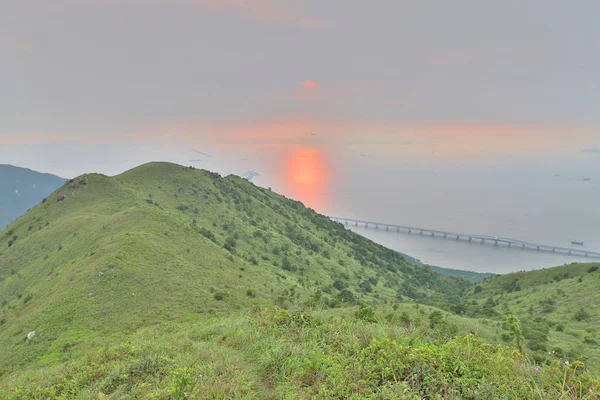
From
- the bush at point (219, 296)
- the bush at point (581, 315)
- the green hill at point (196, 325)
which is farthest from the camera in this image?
the bush at point (581, 315)

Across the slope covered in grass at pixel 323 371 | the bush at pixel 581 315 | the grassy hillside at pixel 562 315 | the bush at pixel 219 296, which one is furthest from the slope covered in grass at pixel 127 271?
the bush at pixel 581 315

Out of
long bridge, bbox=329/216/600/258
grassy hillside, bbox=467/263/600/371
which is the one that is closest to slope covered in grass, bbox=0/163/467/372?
grassy hillside, bbox=467/263/600/371

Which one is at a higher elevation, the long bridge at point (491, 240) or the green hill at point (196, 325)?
the long bridge at point (491, 240)

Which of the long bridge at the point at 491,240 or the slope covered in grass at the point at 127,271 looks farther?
the long bridge at the point at 491,240

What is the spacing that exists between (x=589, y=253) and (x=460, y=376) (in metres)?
201

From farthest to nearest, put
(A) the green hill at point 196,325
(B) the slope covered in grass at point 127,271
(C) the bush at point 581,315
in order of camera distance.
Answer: (C) the bush at point 581,315 → (B) the slope covered in grass at point 127,271 → (A) the green hill at point 196,325

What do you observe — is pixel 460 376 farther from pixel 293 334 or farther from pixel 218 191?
pixel 218 191

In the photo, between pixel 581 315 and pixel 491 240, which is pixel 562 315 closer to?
pixel 581 315

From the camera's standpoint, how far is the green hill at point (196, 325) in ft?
21.3

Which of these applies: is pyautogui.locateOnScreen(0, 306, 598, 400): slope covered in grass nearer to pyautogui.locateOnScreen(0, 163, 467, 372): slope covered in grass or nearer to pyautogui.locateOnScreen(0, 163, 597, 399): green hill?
pyautogui.locateOnScreen(0, 163, 597, 399): green hill

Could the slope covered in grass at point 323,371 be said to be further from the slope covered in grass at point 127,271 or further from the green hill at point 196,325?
the slope covered in grass at point 127,271

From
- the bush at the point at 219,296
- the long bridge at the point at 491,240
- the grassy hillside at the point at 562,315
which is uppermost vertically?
the long bridge at the point at 491,240

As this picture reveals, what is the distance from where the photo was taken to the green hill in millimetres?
6488

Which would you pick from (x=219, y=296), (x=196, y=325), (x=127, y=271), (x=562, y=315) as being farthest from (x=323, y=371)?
(x=562, y=315)
